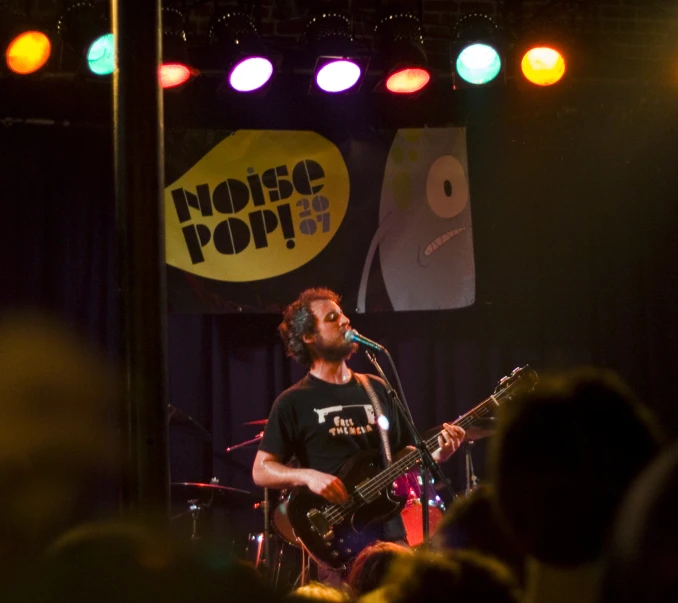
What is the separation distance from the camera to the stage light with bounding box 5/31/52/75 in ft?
15.0

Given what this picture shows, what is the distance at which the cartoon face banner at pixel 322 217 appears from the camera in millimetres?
5305

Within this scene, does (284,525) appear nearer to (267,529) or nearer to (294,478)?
(294,478)

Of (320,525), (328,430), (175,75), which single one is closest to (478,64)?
(175,75)

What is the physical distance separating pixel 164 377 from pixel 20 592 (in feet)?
3.68

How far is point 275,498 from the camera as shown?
5.11 meters

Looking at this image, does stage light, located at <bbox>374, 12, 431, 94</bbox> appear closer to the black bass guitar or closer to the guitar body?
the black bass guitar

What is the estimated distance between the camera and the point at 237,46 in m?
4.65

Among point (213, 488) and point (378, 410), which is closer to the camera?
point (378, 410)

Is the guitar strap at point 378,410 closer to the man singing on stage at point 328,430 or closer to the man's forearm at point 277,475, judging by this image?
the man singing on stage at point 328,430

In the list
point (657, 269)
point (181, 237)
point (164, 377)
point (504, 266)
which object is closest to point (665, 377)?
point (657, 269)

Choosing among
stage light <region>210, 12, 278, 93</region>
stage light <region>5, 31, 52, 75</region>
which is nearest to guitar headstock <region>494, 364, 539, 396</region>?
stage light <region>210, 12, 278, 93</region>

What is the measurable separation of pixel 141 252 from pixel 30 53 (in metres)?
3.34

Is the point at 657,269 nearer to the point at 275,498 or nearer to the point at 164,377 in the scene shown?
the point at 275,498

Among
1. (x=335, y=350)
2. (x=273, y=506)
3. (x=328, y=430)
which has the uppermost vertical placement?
(x=335, y=350)
